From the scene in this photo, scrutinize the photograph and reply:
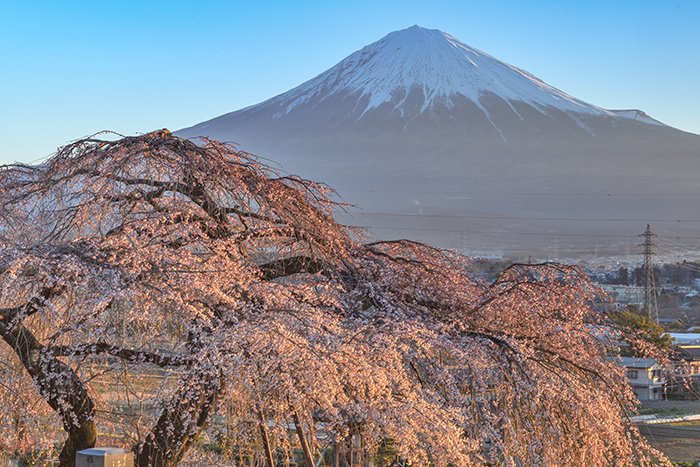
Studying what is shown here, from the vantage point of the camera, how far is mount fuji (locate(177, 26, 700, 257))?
109625mm

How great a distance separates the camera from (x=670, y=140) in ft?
454

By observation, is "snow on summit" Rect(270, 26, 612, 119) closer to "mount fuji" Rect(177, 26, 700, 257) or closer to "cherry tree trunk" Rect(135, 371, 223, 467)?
"mount fuji" Rect(177, 26, 700, 257)

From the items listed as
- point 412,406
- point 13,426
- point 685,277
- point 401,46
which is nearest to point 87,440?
point 13,426

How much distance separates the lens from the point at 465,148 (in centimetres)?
12594

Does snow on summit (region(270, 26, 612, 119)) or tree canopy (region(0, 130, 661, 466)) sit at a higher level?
snow on summit (region(270, 26, 612, 119))

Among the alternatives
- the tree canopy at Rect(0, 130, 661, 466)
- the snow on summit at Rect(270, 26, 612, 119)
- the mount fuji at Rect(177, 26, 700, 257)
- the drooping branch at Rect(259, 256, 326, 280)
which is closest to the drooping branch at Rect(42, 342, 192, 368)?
the tree canopy at Rect(0, 130, 661, 466)

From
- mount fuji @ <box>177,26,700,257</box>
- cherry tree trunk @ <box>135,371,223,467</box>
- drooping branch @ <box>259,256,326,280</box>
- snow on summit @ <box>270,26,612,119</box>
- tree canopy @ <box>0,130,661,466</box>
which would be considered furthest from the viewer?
snow on summit @ <box>270,26,612,119</box>

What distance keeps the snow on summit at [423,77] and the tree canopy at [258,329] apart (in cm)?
11237

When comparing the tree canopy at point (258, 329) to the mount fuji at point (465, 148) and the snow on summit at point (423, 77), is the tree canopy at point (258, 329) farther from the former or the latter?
the snow on summit at point (423, 77)

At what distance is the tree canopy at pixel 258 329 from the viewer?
564cm

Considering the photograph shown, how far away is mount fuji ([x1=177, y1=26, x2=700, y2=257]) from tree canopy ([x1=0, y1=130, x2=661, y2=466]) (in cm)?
9519

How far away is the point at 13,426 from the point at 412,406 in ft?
9.88

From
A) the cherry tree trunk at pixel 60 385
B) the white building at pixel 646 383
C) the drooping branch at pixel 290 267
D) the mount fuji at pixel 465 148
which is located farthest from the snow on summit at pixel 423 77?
the cherry tree trunk at pixel 60 385

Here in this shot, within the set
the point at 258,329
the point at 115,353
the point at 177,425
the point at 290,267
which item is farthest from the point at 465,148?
the point at 258,329
